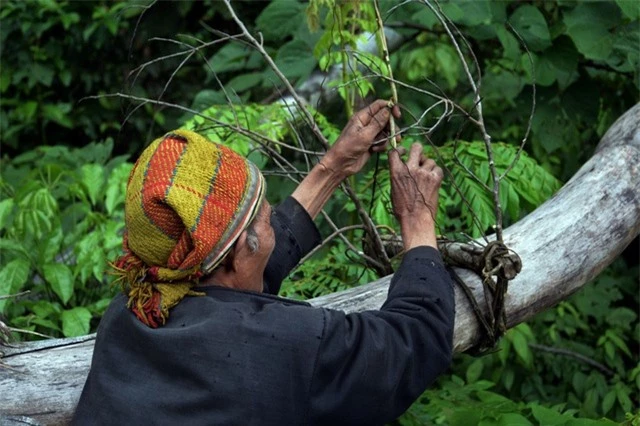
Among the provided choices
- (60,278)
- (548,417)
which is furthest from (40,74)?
(548,417)

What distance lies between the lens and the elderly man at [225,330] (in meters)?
2.06

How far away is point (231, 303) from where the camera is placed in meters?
2.14

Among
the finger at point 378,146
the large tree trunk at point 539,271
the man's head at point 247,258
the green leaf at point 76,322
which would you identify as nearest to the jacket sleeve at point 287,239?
the large tree trunk at point 539,271

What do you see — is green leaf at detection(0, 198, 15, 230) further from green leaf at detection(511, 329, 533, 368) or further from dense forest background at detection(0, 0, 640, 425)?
green leaf at detection(511, 329, 533, 368)

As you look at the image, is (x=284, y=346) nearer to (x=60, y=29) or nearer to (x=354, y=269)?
(x=354, y=269)

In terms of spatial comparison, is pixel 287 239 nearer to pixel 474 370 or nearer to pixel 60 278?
pixel 60 278

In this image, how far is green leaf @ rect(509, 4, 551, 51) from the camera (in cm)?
416

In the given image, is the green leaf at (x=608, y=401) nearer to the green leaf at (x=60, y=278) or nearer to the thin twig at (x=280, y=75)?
the thin twig at (x=280, y=75)

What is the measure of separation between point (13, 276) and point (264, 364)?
1.80 m

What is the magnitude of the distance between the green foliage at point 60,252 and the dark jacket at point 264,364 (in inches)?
50.7

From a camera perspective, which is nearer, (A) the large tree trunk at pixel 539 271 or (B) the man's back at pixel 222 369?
(B) the man's back at pixel 222 369

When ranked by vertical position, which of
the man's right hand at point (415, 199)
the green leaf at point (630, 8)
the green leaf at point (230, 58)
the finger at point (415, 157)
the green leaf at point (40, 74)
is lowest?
the green leaf at point (40, 74)

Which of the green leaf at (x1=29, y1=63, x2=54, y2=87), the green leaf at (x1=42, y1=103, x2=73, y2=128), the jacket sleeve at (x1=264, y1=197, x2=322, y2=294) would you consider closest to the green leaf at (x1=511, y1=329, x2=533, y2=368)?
the jacket sleeve at (x1=264, y1=197, x2=322, y2=294)

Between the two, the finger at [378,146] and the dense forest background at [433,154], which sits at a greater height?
the finger at [378,146]
